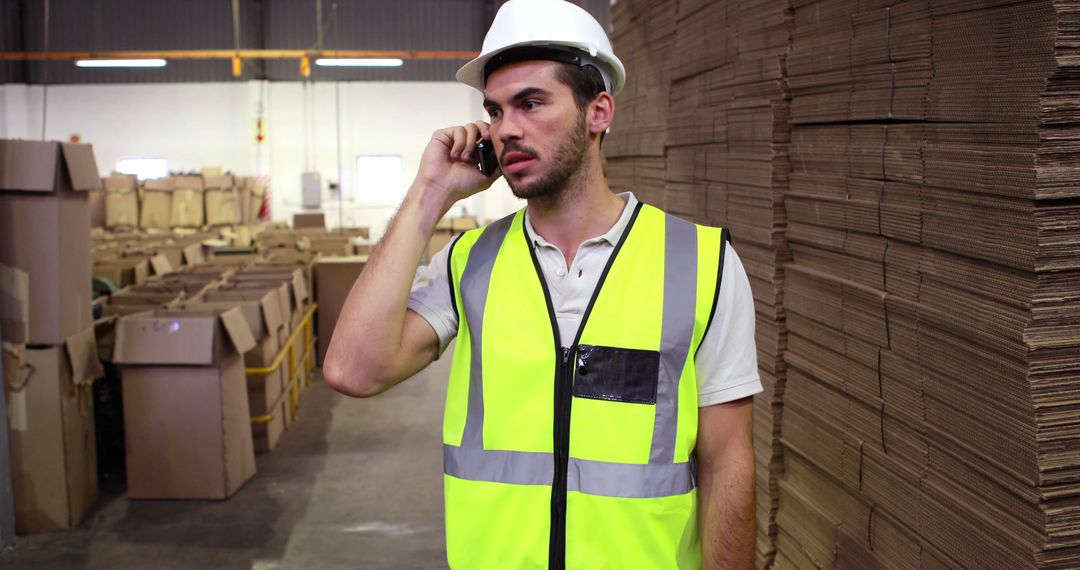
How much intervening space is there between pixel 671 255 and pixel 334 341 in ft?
2.46

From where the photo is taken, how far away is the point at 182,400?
16.8ft

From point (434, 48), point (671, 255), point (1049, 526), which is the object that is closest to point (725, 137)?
point (671, 255)

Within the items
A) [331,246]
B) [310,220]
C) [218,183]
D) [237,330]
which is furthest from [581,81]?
[310,220]

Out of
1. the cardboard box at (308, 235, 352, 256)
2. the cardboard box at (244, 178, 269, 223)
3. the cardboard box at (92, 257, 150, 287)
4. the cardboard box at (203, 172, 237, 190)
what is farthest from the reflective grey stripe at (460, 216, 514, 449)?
the cardboard box at (244, 178, 269, 223)

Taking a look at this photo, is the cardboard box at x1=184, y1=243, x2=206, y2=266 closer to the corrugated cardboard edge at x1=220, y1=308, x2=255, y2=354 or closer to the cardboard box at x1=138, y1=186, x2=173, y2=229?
the cardboard box at x1=138, y1=186, x2=173, y2=229

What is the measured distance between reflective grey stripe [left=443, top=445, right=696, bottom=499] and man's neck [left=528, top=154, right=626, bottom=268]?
44 centimetres

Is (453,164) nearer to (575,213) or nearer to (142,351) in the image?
(575,213)

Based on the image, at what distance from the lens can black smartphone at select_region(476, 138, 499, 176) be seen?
2037mm

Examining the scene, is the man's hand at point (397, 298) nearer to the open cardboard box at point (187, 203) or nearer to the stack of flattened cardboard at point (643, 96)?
the stack of flattened cardboard at point (643, 96)

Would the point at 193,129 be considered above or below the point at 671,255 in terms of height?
above

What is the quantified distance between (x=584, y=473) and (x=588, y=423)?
10cm

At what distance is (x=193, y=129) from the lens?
19.5 meters

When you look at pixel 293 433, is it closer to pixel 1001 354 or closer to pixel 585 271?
pixel 585 271

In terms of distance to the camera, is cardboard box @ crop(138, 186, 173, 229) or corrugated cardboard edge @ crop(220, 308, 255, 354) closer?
corrugated cardboard edge @ crop(220, 308, 255, 354)
